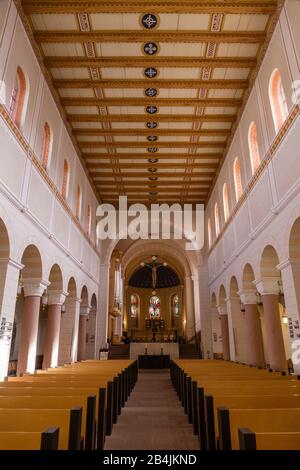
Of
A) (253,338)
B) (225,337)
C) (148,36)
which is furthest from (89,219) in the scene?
(253,338)

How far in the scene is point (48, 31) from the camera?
9242mm

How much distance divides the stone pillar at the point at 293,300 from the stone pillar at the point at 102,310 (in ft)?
41.3

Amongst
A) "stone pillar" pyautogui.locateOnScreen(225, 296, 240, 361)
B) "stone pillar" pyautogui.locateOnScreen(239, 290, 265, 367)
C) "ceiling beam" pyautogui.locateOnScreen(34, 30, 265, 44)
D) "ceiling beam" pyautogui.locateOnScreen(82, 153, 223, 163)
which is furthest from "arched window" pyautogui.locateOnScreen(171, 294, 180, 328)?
"ceiling beam" pyautogui.locateOnScreen(34, 30, 265, 44)

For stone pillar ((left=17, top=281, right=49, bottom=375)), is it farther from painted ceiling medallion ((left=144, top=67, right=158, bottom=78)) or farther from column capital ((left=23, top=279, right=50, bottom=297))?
painted ceiling medallion ((left=144, top=67, right=158, bottom=78))

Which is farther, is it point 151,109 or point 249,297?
point 151,109

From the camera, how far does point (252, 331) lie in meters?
11.8

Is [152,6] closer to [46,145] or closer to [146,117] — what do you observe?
[146,117]

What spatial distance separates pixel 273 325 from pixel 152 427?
5378mm

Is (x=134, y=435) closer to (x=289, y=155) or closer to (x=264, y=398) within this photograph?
(x=264, y=398)

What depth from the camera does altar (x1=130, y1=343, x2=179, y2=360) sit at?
768 inches

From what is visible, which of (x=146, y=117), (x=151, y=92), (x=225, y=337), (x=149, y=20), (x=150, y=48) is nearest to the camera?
(x=149, y=20)

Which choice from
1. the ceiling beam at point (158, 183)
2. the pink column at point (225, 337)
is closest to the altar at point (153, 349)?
the pink column at point (225, 337)

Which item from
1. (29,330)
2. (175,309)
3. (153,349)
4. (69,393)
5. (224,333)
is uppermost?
(175,309)
